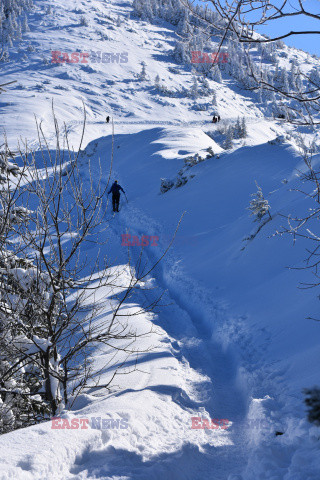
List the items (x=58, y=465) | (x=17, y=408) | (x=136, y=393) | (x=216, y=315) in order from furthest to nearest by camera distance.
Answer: (x=216, y=315), (x=136, y=393), (x=17, y=408), (x=58, y=465)

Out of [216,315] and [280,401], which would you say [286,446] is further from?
[216,315]

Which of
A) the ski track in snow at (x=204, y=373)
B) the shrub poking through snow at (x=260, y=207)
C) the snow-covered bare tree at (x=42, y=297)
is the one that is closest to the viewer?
the snow-covered bare tree at (x=42, y=297)

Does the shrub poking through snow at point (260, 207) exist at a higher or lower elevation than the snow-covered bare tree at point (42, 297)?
higher

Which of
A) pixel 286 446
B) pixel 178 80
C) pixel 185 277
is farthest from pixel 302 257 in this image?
pixel 178 80

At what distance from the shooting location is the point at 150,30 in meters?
116

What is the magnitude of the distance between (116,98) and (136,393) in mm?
72420

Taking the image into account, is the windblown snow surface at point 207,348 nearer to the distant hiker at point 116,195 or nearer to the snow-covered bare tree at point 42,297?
the snow-covered bare tree at point 42,297
